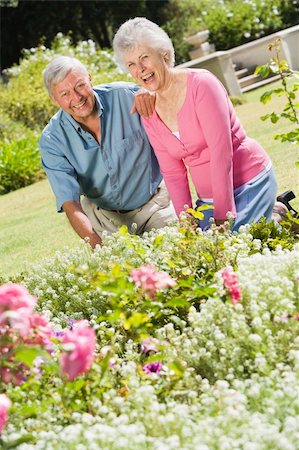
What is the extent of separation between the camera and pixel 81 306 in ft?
11.7

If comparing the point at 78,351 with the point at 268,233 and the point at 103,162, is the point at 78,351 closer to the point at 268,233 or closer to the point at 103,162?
the point at 268,233

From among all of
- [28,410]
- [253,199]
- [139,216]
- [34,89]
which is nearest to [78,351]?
[28,410]

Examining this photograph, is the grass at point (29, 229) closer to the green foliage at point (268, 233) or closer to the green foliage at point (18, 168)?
the green foliage at point (18, 168)

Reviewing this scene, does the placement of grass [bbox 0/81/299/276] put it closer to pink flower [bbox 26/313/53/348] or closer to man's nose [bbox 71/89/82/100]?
man's nose [bbox 71/89/82/100]

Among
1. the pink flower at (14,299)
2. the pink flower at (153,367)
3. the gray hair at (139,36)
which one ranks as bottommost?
the pink flower at (153,367)

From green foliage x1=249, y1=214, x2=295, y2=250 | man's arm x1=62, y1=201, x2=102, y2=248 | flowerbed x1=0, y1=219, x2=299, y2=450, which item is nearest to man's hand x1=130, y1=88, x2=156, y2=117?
man's arm x1=62, y1=201, x2=102, y2=248

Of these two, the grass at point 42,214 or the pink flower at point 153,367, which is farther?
the grass at point 42,214

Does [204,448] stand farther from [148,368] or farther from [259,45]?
[259,45]

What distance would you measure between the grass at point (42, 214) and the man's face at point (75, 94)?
85 centimetres

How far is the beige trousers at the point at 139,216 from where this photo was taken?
4684mm

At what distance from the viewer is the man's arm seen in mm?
4371

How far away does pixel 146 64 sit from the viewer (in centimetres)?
382

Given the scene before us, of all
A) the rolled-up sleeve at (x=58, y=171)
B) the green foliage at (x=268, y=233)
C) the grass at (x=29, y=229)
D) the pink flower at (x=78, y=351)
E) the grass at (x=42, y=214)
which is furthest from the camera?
the grass at (x=29, y=229)

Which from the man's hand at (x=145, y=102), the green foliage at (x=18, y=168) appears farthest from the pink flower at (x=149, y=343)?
the green foliage at (x=18, y=168)
